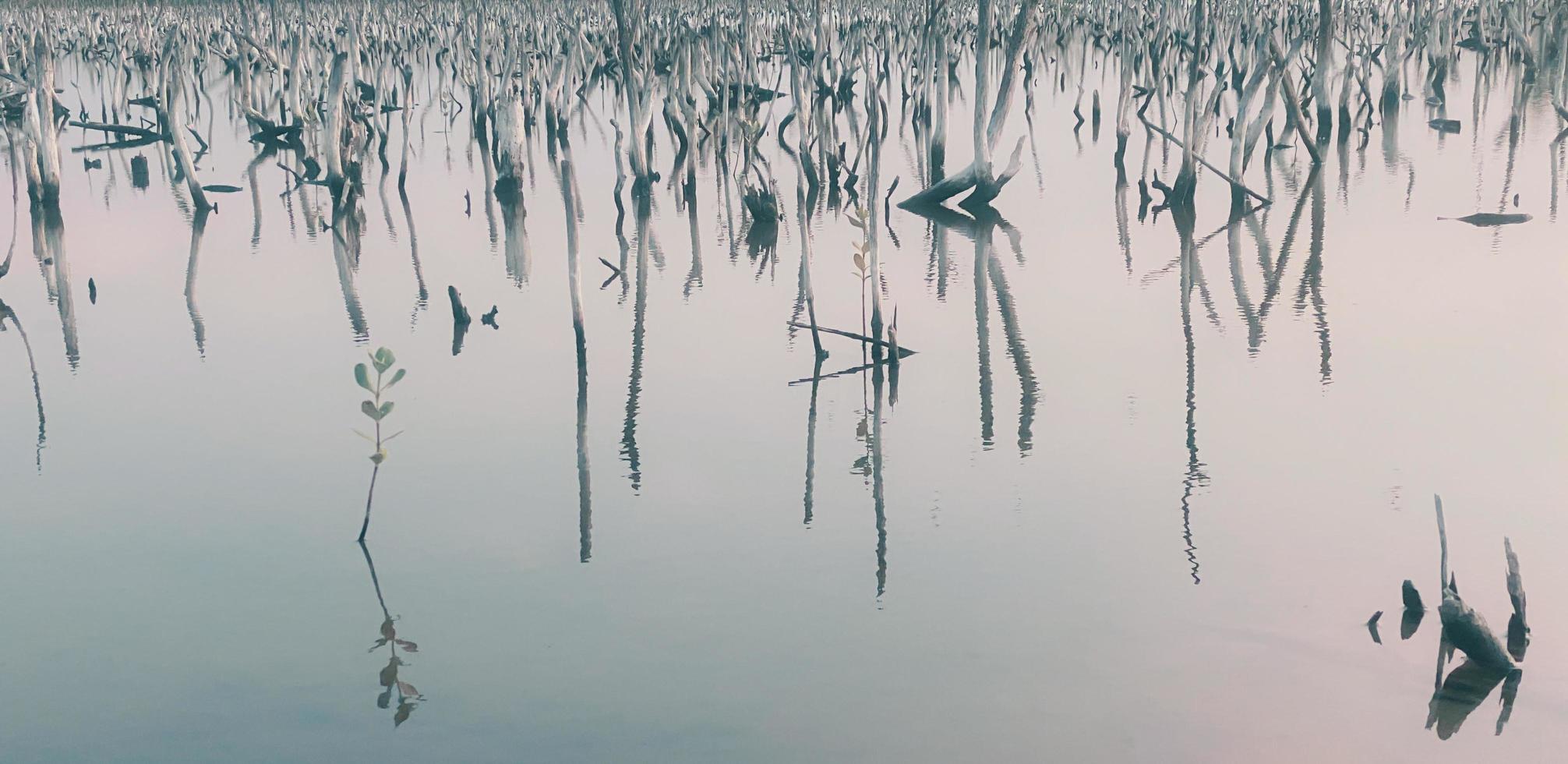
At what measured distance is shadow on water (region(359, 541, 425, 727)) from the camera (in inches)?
178

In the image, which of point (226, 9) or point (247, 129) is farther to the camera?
point (226, 9)

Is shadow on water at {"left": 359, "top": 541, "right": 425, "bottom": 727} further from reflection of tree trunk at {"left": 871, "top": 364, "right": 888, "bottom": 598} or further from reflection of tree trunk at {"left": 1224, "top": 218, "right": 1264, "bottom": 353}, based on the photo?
reflection of tree trunk at {"left": 1224, "top": 218, "right": 1264, "bottom": 353}

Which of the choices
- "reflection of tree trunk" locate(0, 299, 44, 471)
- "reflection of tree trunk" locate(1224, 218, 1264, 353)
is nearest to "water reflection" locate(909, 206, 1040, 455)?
"reflection of tree trunk" locate(1224, 218, 1264, 353)

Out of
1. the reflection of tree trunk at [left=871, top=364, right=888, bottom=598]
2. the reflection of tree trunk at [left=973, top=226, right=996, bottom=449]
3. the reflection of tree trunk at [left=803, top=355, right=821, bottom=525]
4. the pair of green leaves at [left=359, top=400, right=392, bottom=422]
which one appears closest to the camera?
the reflection of tree trunk at [left=871, top=364, right=888, bottom=598]

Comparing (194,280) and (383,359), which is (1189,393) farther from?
(194,280)

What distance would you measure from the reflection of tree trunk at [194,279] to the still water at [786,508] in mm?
60

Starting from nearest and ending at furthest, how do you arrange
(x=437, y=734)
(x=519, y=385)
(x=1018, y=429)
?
1. (x=437, y=734)
2. (x=1018, y=429)
3. (x=519, y=385)

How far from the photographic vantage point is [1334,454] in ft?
21.7

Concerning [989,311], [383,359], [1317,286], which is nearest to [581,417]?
[383,359]

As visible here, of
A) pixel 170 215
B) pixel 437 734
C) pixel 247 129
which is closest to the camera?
pixel 437 734

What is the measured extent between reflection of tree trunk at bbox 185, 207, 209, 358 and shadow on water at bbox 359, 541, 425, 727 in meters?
4.65

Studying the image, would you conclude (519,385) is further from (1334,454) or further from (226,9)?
(226,9)

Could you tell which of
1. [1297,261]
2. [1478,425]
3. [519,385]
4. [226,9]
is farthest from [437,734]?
[226,9]

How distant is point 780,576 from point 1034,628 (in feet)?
2.83
